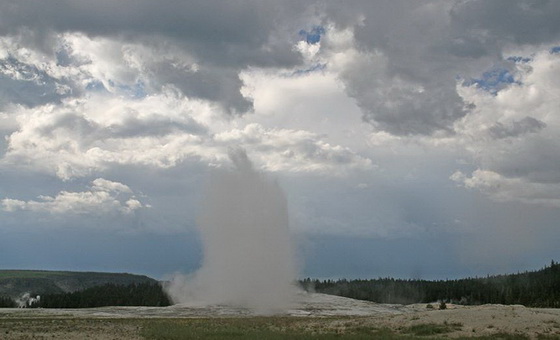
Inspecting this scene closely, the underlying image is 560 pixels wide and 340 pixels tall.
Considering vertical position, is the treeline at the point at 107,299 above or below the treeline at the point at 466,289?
below

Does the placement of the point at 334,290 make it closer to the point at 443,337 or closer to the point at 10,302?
the point at 10,302

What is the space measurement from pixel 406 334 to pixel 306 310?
4905cm

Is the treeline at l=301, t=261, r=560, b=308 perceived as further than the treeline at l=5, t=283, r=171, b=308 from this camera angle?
No

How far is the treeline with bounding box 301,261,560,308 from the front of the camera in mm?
132312

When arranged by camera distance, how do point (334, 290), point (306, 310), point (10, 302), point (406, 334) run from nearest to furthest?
point (406, 334)
point (306, 310)
point (10, 302)
point (334, 290)

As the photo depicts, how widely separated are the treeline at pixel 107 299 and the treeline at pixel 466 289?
55988 mm

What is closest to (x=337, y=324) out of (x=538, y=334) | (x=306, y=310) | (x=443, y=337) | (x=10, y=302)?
(x=443, y=337)

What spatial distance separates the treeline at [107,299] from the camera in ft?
454

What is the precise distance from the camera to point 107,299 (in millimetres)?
145125

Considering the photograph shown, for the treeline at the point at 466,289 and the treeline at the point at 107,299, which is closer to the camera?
the treeline at the point at 466,289

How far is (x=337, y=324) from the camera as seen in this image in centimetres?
5634

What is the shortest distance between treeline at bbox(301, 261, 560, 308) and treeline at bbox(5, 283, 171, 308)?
56.0 metres

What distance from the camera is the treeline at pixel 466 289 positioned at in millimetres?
132312

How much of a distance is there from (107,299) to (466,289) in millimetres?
96698
